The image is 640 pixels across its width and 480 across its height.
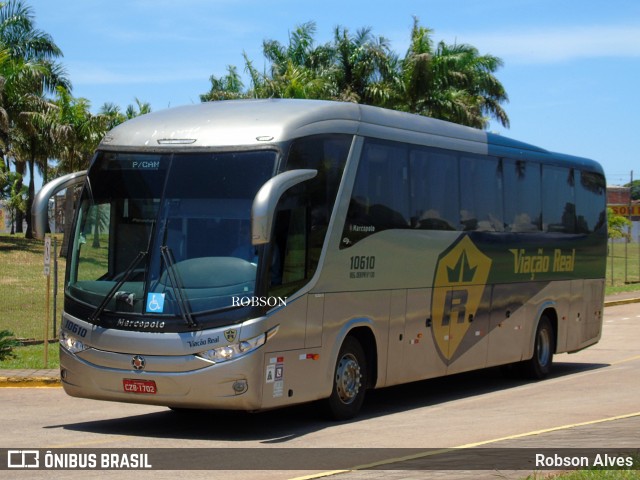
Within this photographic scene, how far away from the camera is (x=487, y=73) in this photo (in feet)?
154

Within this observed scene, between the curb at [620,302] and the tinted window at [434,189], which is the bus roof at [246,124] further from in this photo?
the curb at [620,302]

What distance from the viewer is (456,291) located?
15.7 meters

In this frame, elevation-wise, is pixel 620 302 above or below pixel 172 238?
below

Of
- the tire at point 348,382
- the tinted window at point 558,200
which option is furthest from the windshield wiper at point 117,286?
the tinted window at point 558,200

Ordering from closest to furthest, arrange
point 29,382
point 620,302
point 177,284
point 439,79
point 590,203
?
point 177,284
point 29,382
point 590,203
point 620,302
point 439,79

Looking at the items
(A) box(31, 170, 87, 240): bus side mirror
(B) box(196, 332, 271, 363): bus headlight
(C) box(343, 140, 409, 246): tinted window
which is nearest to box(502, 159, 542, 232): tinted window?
(C) box(343, 140, 409, 246): tinted window

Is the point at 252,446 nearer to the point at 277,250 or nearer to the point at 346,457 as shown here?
the point at 346,457

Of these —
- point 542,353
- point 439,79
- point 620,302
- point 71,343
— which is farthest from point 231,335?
point 439,79

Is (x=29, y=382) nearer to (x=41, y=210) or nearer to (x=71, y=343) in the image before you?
(x=71, y=343)

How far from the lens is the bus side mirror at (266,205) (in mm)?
10395

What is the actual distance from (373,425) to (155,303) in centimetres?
303

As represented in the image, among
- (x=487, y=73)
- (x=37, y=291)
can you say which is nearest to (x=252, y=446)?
(x=37, y=291)

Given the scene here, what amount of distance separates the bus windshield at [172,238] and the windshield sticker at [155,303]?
10 mm

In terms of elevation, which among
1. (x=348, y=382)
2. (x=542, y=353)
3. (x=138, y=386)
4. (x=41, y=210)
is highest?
(x=41, y=210)
